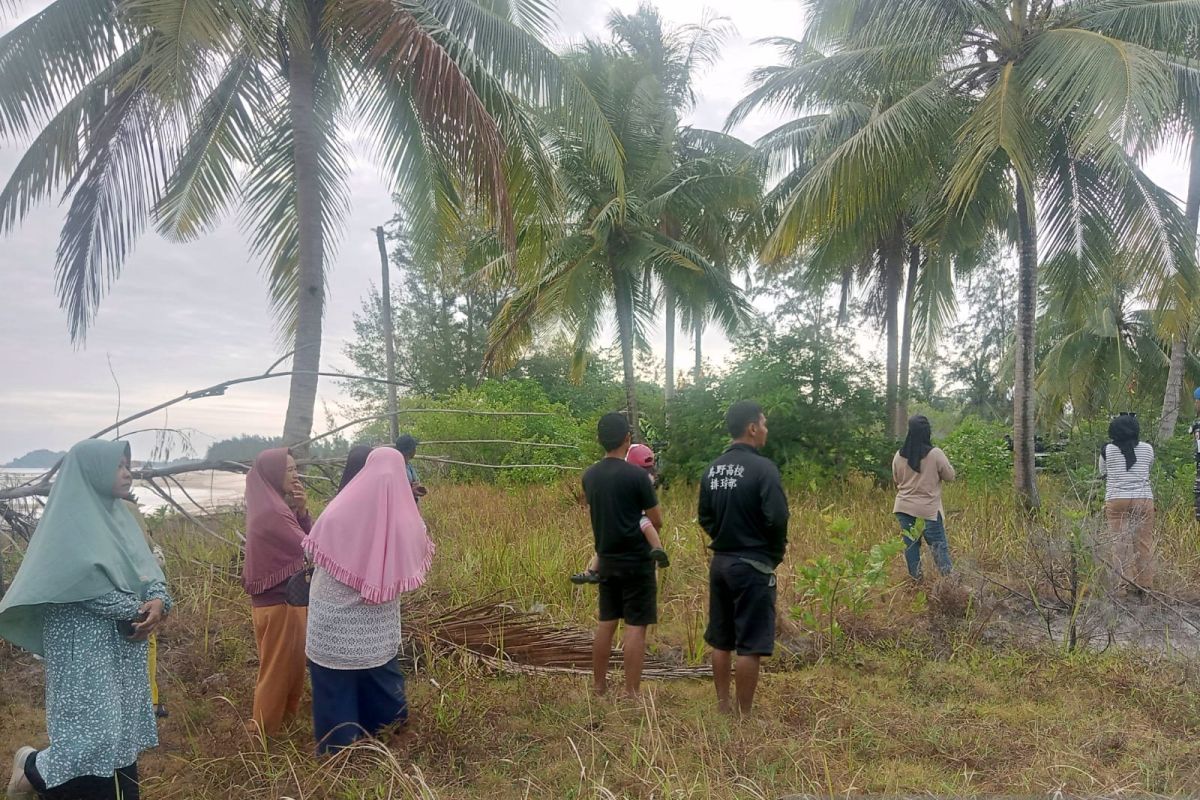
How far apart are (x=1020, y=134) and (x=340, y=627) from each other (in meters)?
8.63

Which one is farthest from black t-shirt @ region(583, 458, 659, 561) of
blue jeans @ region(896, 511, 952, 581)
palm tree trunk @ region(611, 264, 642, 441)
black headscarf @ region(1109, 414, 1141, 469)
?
palm tree trunk @ region(611, 264, 642, 441)

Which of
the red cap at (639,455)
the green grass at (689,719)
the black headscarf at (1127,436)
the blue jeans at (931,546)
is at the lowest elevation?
the green grass at (689,719)

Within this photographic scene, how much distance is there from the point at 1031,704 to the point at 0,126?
8527 millimetres

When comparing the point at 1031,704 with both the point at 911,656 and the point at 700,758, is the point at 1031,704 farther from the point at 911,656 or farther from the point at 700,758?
the point at 700,758

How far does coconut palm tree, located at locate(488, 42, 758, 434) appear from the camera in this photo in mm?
14109

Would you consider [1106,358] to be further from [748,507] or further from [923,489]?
[748,507]

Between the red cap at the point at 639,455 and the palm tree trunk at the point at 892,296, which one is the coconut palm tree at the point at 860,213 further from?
the red cap at the point at 639,455

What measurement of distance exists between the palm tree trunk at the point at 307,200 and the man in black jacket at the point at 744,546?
13.5ft

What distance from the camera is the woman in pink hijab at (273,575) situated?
401 cm

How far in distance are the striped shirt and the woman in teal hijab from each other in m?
7.16

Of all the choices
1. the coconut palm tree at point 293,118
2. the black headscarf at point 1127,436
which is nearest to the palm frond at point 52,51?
the coconut palm tree at point 293,118

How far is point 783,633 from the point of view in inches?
235

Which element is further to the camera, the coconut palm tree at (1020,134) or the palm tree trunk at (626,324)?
the palm tree trunk at (626,324)

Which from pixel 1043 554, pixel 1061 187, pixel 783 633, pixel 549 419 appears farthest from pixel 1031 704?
pixel 549 419
